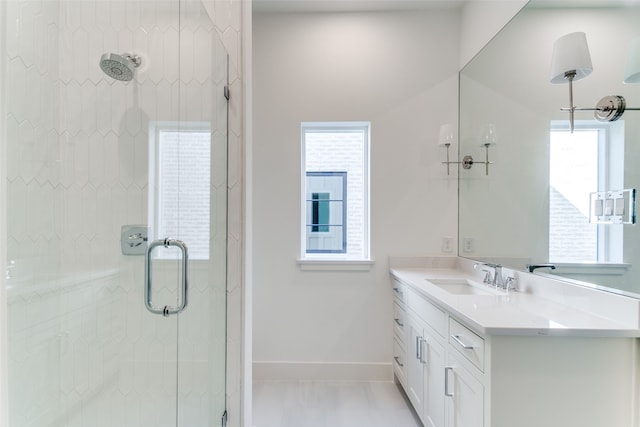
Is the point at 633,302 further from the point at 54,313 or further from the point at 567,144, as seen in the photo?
Answer: the point at 54,313

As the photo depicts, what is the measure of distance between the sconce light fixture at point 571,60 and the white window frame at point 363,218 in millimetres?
1285

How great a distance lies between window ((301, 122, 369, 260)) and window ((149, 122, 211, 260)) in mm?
1224

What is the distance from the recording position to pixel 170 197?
1.37m

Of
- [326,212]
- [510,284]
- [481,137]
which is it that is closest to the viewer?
[510,284]

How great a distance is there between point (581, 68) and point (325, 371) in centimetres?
247

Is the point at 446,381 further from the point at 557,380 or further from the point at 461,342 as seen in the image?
the point at 557,380

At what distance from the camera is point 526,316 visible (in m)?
1.21

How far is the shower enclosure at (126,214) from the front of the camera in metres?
1.10

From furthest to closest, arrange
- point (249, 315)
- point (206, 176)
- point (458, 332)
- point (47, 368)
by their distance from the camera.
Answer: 1. point (249, 315)
2. point (206, 176)
3. point (458, 332)
4. point (47, 368)

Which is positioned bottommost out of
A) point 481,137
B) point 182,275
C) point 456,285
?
point 456,285

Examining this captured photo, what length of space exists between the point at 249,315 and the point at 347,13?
95.2 inches

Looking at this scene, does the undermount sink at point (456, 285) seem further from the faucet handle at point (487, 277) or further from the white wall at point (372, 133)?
the white wall at point (372, 133)

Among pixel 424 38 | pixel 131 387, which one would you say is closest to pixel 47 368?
pixel 131 387

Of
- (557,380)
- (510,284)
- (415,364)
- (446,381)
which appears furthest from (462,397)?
(510,284)
